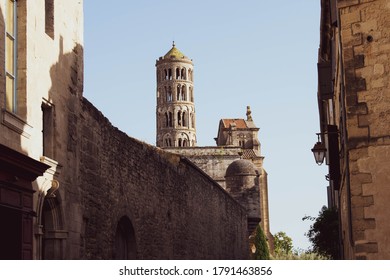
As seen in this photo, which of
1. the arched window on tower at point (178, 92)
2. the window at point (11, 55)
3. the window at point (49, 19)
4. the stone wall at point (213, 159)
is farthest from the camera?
the arched window on tower at point (178, 92)

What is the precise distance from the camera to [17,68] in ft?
43.9

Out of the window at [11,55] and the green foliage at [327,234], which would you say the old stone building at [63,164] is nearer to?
the window at [11,55]

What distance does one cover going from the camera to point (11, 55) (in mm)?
13164

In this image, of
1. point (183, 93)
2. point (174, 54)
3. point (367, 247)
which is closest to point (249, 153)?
point (183, 93)

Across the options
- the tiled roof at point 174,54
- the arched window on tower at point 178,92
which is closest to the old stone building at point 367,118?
the arched window on tower at point 178,92

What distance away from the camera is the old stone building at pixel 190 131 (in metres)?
75.2

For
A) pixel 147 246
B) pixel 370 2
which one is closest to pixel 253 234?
pixel 147 246

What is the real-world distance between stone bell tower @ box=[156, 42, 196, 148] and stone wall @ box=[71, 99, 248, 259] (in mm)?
82171

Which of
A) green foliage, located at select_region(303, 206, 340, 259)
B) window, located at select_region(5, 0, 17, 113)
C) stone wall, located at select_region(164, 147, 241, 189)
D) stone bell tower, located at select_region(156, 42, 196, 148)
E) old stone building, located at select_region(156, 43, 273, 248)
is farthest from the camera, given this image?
stone bell tower, located at select_region(156, 42, 196, 148)

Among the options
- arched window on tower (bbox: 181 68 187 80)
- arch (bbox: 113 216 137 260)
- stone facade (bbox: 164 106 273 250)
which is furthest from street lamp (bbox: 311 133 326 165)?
arched window on tower (bbox: 181 68 187 80)

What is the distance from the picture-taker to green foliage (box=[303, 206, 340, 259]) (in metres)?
24.6

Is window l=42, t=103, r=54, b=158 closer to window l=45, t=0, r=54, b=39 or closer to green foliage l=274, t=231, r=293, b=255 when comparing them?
window l=45, t=0, r=54, b=39

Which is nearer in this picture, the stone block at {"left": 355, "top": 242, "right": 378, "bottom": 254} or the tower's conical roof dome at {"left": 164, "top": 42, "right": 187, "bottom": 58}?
the stone block at {"left": 355, "top": 242, "right": 378, "bottom": 254}

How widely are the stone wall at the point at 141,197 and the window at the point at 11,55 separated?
2811 mm
